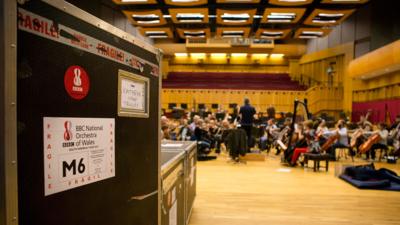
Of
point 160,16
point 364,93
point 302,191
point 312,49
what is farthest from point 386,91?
point 302,191

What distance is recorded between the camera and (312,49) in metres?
22.8

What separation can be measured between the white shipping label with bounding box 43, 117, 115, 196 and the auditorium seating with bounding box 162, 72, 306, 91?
65.4 ft

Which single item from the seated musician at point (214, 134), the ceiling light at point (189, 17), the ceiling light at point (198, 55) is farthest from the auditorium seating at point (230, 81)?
the seated musician at point (214, 134)

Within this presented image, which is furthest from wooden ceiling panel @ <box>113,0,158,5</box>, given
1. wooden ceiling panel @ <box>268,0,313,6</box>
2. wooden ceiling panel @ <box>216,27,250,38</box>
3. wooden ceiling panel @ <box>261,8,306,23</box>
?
wooden ceiling panel @ <box>216,27,250,38</box>

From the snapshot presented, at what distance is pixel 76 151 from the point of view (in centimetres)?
111

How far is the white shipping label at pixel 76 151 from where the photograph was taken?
982mm

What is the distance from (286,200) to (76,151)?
4224 mm

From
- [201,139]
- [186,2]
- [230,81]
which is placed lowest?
[201,139]

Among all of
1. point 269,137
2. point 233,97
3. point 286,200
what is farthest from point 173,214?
point 233,97

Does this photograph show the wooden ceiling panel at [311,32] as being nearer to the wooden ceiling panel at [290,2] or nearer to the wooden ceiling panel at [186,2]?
the wooden ceiling panel at [290,2]

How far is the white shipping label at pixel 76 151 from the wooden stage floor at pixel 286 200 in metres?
2.73

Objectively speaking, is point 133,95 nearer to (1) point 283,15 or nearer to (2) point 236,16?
(2) point 236,16

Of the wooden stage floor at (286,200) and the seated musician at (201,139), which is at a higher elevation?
the seated musician at (201,139)

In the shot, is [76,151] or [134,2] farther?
[134,2]
